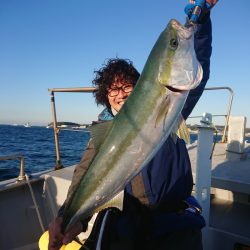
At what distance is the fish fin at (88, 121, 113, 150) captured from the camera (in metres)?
2.22

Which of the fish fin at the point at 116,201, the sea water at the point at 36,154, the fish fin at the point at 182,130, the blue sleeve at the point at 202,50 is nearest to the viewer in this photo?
the fish fin at the point at 182,130

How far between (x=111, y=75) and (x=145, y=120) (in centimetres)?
98

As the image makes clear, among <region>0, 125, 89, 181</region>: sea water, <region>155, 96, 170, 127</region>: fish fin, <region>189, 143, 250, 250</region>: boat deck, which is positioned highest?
<region>155, 96, 170, 127</region>: fish fin

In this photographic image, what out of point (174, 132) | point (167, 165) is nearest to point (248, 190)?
point (167, 165)

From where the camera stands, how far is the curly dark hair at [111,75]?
9.39 ft

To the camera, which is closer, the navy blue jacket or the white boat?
the navy blue jacket

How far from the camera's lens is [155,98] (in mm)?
2078

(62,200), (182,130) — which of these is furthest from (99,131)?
(62,200)

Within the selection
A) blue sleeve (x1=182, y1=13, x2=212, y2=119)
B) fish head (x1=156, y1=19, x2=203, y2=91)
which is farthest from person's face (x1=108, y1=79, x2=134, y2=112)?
fish head (x1=156, y1=19, x2=203, y2=91)

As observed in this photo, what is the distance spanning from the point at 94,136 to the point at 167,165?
711 millimetres

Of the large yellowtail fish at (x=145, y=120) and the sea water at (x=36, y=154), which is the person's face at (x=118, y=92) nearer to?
the large yellowtail fish at (x=145, y=120)

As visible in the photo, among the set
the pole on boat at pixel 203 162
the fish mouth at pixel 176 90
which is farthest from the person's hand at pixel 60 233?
the pole on boat at pixel 203 162

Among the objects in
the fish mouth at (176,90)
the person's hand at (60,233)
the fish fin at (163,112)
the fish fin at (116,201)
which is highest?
the fish mouth at (176,90)

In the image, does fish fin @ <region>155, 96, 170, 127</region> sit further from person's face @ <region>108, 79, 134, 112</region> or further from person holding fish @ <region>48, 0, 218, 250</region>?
person's face @ <region>108, 79, 134, 112</region>
